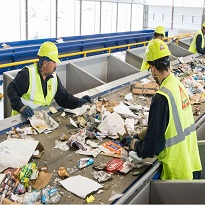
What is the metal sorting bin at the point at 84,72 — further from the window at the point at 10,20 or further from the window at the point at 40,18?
the window at the point at 40,18

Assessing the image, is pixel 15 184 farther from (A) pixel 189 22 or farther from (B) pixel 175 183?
(A) pixel 189 22

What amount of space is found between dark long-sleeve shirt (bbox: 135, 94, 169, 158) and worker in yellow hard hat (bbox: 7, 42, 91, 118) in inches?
49.1

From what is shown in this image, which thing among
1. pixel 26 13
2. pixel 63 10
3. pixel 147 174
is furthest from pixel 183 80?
pixel 63 10

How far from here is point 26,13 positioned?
30.8ft

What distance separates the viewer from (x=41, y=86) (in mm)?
3166

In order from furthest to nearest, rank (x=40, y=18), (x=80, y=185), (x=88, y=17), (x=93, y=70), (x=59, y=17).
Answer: (x=88, y=17), (x=59, y=17), (x=40, y=18), (x=93, y=70), (x=80, y=185)

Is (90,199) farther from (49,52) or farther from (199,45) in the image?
(199,45)

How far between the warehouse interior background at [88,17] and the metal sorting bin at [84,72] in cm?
203

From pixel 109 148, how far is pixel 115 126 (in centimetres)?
33

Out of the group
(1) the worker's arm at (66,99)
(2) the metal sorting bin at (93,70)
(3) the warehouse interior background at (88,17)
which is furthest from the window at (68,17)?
(1) the worker's arm at (66,99)

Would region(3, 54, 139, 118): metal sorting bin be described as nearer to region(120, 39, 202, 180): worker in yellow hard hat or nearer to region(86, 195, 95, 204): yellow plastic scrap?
region(120, 39, 202, 180): worker in yellow hard hat

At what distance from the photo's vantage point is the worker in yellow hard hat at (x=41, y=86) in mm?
3023

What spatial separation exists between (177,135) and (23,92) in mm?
1667

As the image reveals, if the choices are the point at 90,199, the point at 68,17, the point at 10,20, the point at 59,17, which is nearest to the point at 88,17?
the point at 68,17
